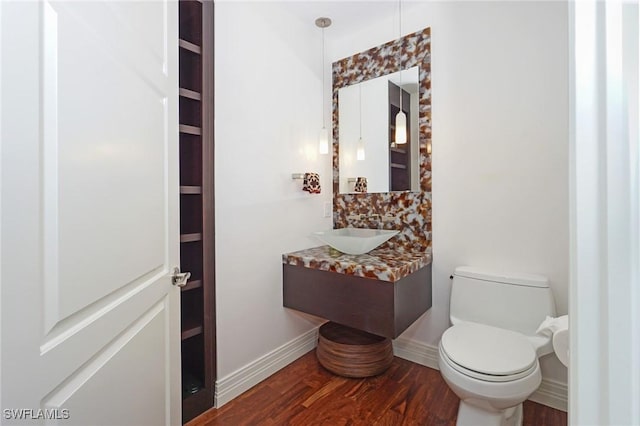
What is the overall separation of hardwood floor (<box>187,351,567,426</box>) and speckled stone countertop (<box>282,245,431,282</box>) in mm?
733

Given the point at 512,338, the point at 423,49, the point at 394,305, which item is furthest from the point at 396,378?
the point at 423,49

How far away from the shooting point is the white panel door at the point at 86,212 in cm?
53

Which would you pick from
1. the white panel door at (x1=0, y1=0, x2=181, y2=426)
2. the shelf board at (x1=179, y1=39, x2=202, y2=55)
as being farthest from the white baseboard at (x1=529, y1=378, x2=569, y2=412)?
the shelf board at (x1=179, y1=39, x2=202, y2=55)

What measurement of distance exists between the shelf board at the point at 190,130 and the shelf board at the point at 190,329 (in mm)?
1054

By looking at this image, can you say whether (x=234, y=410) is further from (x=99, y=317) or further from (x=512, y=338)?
(x=512, y=338)

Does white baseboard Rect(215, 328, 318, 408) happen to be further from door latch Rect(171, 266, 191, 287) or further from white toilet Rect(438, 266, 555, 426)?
white toilet Rect(438, 266, 555, 426)

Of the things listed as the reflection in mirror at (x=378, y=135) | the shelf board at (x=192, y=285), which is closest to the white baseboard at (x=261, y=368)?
the shelf board at (x=192, y=285)

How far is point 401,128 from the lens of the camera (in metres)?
A: 2.15

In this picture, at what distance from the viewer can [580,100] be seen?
1.33 ft

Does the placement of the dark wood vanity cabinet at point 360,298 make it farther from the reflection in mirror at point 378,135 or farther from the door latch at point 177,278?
the door latch at point 177,278

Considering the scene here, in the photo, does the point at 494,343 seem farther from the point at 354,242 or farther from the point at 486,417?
the point at 354,242

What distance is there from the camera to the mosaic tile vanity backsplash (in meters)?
2.13

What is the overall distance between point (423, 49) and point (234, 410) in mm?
2602

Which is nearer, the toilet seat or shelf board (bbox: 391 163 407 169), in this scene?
the toilet seat
